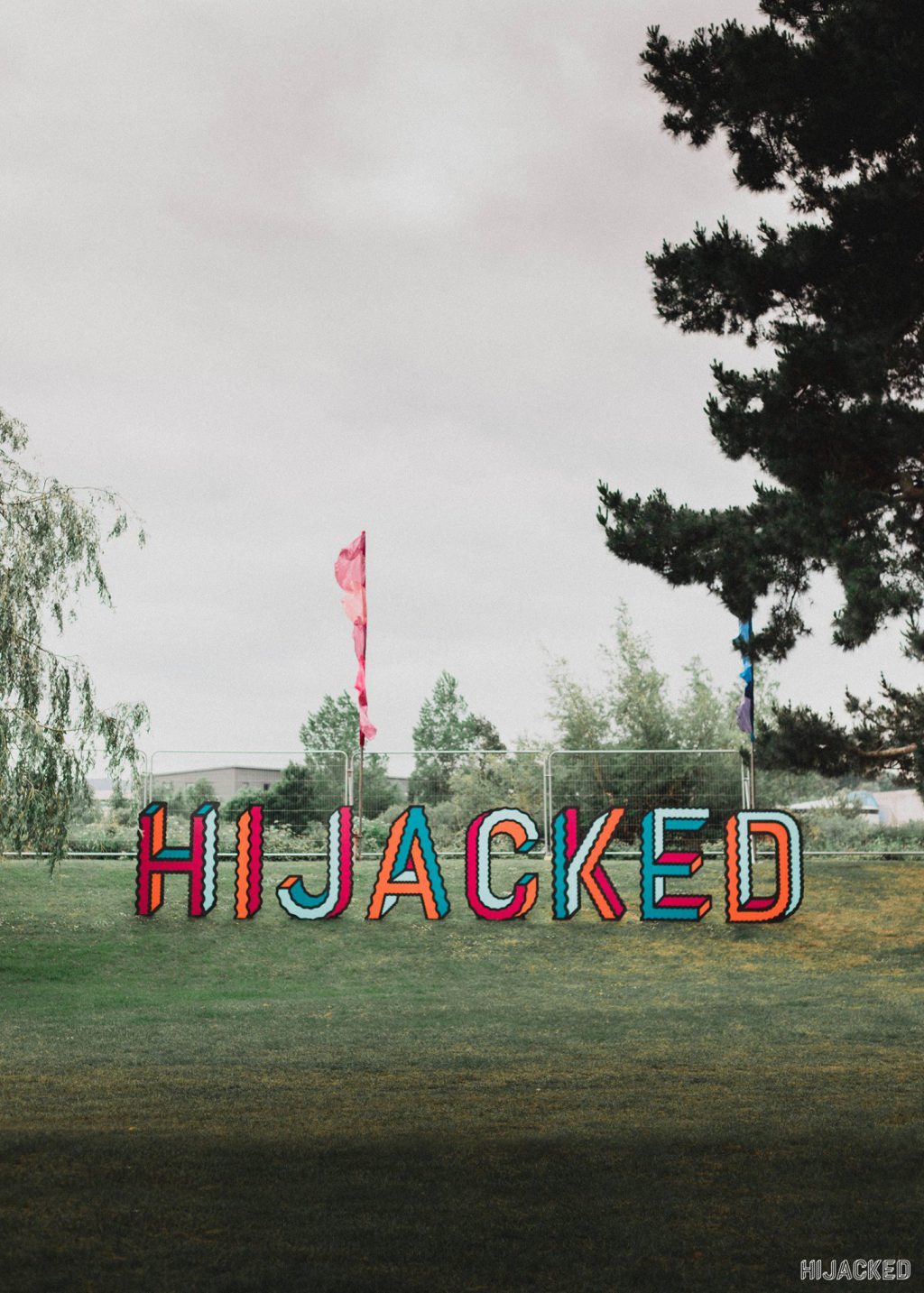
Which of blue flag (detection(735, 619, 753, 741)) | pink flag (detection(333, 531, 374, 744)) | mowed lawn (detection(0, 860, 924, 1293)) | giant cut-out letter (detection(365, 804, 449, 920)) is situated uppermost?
pink flag (detection(333, 531, 374, 744))

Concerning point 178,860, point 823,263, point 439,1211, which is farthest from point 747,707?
point 439,1211

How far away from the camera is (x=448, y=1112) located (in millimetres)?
7637

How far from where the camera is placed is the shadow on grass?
4.52m

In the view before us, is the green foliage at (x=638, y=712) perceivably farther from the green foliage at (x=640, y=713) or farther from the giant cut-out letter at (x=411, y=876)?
the giant cut-out letter at (x=411, y=876)

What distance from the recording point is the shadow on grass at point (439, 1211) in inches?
178

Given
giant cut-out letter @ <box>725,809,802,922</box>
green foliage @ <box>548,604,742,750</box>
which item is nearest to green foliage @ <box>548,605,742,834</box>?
green foliage @ <box>548,604,742,750</box>

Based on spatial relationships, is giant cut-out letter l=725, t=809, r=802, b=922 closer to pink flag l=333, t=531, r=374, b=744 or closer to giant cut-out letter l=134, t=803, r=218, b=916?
pink flag l=333, t=531, r=374, b=744

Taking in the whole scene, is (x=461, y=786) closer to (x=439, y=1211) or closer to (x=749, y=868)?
(x=749, y=868)

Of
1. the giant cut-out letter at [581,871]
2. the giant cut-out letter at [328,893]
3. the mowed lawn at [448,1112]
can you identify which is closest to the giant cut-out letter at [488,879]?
the giant cut-out letter at [581,871]

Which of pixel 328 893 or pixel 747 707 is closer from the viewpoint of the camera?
pixel 328 893

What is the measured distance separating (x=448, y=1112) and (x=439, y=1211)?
2423 mm

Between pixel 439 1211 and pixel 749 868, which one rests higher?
Result: pixel 749 868

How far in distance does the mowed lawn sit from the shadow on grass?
0.02m

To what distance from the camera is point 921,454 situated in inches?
496
